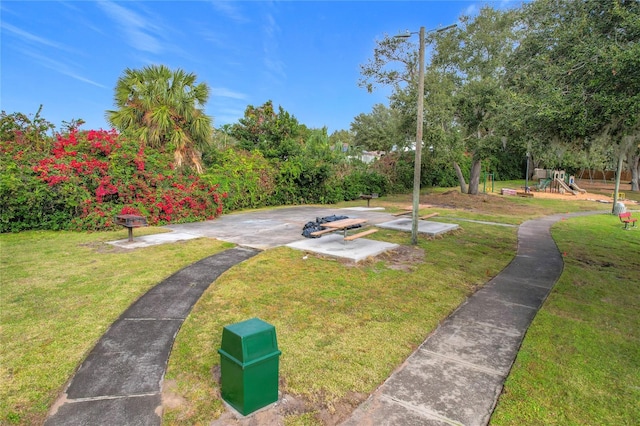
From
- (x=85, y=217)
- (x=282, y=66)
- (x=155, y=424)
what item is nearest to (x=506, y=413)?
(x=155, y=424)

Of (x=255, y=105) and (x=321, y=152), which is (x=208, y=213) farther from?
(x=255, y=105)

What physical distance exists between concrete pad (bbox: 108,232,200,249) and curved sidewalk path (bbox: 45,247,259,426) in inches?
129

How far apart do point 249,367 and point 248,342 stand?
173 millimetres

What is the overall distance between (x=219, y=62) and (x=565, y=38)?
17.8 meters

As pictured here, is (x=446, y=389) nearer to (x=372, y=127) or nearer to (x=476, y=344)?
(x=476, y=344)

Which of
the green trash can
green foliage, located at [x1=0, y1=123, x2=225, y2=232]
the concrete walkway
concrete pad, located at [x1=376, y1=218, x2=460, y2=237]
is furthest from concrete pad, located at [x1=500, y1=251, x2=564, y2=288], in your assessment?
green foliage, located at [x1=0, y1=123, x2=225, y2=232]

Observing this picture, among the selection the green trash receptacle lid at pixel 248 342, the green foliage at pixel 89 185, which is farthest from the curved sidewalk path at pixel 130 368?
the green foliage at pixel 89 185

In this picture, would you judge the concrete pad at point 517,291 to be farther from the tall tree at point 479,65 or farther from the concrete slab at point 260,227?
→ the tall tree at point 479,65

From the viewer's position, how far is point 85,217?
9.55 m

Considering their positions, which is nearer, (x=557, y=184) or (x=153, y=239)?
(x=153, y=239)

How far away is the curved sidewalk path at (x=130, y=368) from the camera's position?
2631 mm

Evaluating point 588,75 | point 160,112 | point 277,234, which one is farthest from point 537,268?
point 160,112

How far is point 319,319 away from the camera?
4.37 meters

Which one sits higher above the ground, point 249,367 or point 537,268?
point 249,367
